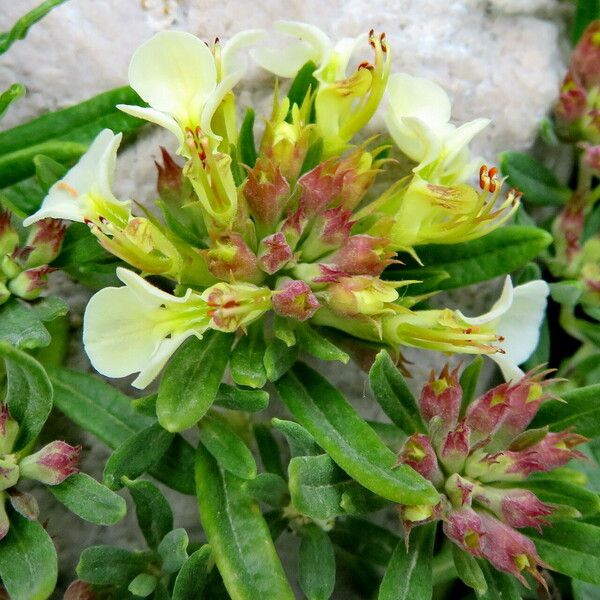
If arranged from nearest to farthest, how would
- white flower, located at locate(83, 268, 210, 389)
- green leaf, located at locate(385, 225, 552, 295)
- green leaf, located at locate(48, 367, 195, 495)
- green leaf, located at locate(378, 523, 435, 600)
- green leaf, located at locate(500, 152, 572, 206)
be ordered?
white flower, located at locate(83, 268, 210, 389)
green leaf, located at locate(378, 523, 435, 600)
green leaf, located at locate(48, 367, 195, 495)
green leaf, located at locate(385, 225, 552, 295)
green leaf, located at locate(500, 152, 572, 206)

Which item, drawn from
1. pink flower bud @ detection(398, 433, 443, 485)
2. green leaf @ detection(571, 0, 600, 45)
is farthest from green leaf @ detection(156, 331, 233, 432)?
green leaf @ detection(571, 0, 600, 45)

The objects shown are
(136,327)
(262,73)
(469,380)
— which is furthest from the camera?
(262,73)

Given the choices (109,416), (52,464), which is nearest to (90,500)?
(52,464)

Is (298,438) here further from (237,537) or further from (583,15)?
(583,15)

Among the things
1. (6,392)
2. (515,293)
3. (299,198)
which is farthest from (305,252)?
(6,392)

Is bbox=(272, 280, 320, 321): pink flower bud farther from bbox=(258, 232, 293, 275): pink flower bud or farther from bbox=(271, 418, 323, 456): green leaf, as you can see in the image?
bbox=(271, 418, 323, 456): green leaf

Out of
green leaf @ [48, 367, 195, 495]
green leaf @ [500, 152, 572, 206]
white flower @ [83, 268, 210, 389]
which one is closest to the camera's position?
white flower @ [83, 268, 210, 389]
